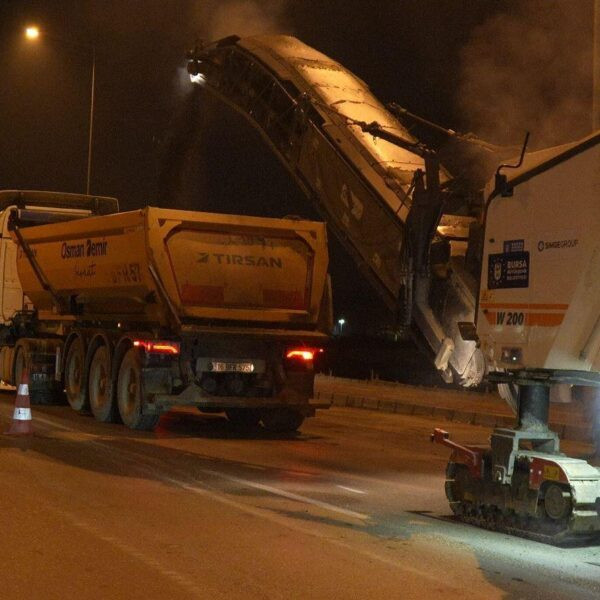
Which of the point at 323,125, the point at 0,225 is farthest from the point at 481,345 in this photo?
the point at 0,225

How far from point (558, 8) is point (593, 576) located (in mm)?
8042

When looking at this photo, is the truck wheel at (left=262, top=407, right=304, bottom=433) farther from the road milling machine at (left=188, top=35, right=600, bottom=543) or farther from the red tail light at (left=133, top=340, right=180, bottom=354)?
the road milling machine at (left=188, top=35, right=600, bottom=543)

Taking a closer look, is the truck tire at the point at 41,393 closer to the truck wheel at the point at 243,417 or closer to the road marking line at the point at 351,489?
the truck wheel at the point at 243,417

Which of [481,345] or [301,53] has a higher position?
[301,53]

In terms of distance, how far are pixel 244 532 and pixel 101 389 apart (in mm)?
8382

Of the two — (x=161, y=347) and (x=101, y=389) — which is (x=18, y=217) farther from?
(x=161, y=347)

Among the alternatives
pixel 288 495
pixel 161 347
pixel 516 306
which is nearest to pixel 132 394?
pixel 161 347

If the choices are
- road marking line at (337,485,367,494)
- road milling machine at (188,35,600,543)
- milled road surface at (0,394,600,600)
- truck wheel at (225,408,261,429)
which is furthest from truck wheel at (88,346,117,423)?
road marking line at (337,485,367,494)

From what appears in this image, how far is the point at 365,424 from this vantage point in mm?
17109

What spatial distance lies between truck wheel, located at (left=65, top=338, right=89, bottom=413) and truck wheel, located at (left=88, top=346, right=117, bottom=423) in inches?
12.6

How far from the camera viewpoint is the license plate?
1422 cm

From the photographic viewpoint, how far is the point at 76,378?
1689 cm

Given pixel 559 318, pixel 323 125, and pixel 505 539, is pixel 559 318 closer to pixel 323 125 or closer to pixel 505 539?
pixel 505 539

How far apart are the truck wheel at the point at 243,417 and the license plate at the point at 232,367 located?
158cm
